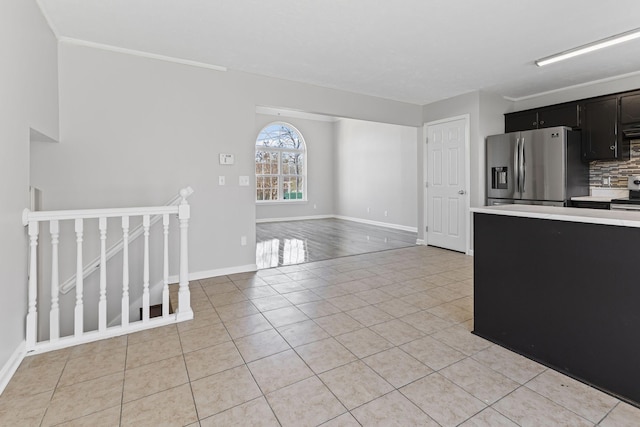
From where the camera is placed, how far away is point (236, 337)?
2.38 meters

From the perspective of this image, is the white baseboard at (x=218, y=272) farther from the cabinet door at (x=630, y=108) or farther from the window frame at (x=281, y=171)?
the cabinet door at (x=630, y=108)

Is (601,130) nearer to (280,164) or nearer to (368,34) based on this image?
(368,34)

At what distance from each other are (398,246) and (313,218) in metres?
4.31

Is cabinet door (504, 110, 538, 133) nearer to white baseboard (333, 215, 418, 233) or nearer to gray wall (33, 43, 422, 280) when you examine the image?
white baseboard (333, 215, 418, 233)

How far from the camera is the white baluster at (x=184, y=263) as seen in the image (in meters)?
2.62

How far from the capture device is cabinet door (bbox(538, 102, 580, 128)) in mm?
4465

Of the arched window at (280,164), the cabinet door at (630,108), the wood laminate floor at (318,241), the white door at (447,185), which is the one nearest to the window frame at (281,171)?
the arched window at (280,164)

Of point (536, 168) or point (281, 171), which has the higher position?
point (281, 171)

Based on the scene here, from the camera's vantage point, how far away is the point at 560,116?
15.1ft

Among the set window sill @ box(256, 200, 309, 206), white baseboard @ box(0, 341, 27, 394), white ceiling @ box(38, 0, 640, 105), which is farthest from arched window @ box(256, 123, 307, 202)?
white baseboard @ box(0, 341, 27, 394)

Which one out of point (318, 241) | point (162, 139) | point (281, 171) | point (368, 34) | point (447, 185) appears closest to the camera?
point (368, 34)

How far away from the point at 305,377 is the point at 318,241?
438cm

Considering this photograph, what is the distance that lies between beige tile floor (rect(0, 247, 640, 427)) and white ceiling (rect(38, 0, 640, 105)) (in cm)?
252

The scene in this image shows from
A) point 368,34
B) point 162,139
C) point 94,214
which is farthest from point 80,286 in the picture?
point 368,34
